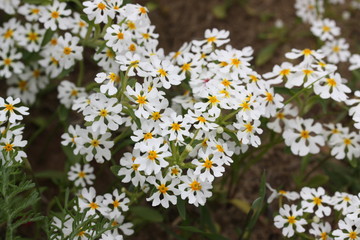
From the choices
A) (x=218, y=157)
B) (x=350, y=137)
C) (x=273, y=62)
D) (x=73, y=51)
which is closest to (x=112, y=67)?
(x=73, y=51)

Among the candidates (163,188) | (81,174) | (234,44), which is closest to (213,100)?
(163,188)

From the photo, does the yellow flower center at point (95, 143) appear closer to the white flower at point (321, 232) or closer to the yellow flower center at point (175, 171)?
the yellow flower center at point (175, 171)

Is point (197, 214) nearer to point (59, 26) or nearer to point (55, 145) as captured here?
point (55, 145)

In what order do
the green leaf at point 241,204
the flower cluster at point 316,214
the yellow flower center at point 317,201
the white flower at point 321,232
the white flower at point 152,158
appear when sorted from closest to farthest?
1. the white flower at point 152,158
2. the flower cluster at point 316,214
3. the white flower at point 321,232
4. the yellow flower center at point 317,201
5. the green leaf at point 241,204

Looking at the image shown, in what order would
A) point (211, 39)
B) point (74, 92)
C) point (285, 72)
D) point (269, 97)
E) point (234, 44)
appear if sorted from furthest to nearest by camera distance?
point (234, 44), point (74, 92), point (211, 39), point (285, 72), point (269, 97)

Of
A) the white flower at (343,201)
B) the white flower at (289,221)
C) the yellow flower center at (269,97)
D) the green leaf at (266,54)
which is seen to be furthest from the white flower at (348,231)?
the green leaf at (266,54)

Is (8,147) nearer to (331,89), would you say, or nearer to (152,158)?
(152,158)
